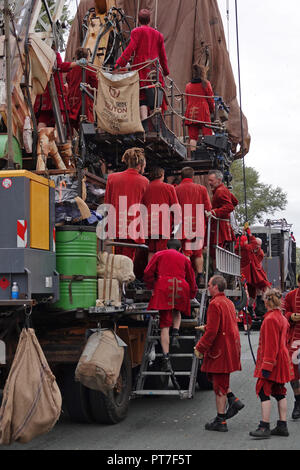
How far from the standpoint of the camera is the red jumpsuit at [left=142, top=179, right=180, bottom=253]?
9508 millimetres

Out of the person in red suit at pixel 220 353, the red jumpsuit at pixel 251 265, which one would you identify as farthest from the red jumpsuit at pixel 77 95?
the person in red suit at pixel 220 353

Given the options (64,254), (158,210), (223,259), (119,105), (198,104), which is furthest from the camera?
(198,104)

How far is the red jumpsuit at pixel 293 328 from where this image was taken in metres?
8.73

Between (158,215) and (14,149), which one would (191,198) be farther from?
(14,149)

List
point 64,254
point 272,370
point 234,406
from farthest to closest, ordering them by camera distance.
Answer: point 234,406 → point 272,370 → point 64,254

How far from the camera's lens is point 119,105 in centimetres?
1074

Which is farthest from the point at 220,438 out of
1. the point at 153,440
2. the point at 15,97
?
A: the point at 15,97

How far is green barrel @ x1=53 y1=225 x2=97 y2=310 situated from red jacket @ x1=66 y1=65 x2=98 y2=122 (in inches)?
195

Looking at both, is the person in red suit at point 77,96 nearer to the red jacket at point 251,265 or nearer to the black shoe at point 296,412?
the red jacket at point 251,265

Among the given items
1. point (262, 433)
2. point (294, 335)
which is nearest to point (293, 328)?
point (294, 335)

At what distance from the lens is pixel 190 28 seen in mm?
24156

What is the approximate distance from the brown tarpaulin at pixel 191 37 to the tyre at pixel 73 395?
1694cm

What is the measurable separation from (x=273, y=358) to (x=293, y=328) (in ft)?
5.51

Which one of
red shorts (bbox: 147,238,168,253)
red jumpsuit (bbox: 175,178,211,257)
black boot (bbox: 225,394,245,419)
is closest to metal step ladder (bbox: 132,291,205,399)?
black boot (bbox: 225,394,245,419)
